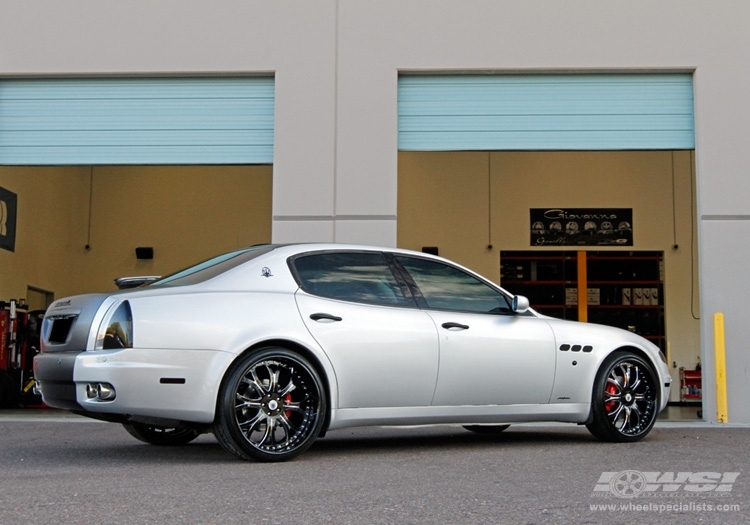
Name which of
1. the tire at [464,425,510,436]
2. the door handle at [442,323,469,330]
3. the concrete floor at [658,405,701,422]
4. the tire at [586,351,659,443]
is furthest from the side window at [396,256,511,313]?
the concrete floor at [658,405,701,422]

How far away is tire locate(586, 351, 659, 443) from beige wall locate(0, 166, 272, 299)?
1247cm

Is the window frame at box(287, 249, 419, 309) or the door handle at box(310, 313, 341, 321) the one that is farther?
the window frame at box(287, 249, 419, 309)

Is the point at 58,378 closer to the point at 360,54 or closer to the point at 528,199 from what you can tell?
the point at 360,54

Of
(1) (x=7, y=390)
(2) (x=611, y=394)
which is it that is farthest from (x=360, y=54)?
(1) (x=7, y=390)

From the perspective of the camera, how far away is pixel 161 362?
18.6 feet

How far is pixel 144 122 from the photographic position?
10.8 m

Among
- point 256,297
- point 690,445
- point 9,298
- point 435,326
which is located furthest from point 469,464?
point 9,298

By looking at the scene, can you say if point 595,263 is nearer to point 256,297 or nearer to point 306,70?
point 306,70

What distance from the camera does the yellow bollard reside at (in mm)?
9820

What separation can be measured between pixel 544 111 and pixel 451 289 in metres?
4.37

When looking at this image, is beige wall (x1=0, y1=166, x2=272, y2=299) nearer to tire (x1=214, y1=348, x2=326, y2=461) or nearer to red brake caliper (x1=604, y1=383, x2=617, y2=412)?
red brake caliper (x1=604, y1=383, x2=617, y2=412)

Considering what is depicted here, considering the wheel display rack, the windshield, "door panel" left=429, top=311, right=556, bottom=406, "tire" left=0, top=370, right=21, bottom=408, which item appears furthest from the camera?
the wheel display rack

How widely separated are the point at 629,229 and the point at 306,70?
32.2 feet

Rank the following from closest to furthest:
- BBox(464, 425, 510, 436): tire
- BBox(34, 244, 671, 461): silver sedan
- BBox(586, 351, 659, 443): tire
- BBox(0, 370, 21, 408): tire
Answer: BBox(34, 244, 671, 461): silver sedan, BBox(586, 351, 659, 443): tire, BBox(464, 425, 510, 436): tire, BBox(0, 370, 21, 408): tire
